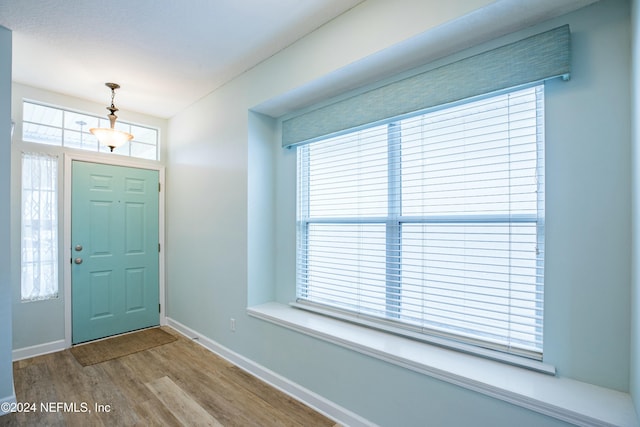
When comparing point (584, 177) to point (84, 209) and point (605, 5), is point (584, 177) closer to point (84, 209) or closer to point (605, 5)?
point (605, 5)

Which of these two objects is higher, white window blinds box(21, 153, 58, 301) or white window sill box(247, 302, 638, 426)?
white window blinds box(21, 153, 58, 301)

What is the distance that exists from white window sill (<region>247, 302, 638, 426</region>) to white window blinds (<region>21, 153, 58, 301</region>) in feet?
9.42

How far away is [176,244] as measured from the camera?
3900 mm

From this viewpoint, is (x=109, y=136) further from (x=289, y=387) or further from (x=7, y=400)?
(x=289, y=387)

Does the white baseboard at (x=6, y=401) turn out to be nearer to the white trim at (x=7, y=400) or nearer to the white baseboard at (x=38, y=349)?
the white trim at (x=7, y=400)

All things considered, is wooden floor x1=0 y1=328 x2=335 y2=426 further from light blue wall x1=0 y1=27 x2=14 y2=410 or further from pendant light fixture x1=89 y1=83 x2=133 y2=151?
pendant light fixture x1=89 y1=83 x2=133 y2=151

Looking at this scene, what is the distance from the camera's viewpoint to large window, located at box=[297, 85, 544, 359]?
1.68m

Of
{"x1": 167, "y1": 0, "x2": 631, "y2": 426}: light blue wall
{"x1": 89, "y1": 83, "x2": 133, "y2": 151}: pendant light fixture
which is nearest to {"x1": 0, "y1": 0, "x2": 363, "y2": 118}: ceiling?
{"x1": 167, "y1": 0, "x2": 631, "y2": 426}: light blue wall

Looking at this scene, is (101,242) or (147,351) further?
(101,242)

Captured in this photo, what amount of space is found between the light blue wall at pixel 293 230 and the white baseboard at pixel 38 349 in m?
1.37

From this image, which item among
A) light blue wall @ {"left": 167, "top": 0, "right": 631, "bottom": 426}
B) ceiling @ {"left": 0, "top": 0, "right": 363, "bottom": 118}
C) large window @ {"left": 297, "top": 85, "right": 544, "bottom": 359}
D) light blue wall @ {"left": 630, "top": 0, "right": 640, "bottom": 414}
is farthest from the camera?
ceiling @ {"left": 0, "top": 0, "right": 363, "bottom": 118}

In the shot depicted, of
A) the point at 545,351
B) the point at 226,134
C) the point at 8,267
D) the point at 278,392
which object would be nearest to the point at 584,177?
the point at 545,351

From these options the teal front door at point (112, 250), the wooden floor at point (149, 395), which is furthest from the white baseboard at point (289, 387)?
the teal front door at point (112, 250)

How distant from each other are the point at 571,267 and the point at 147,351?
143 inches
